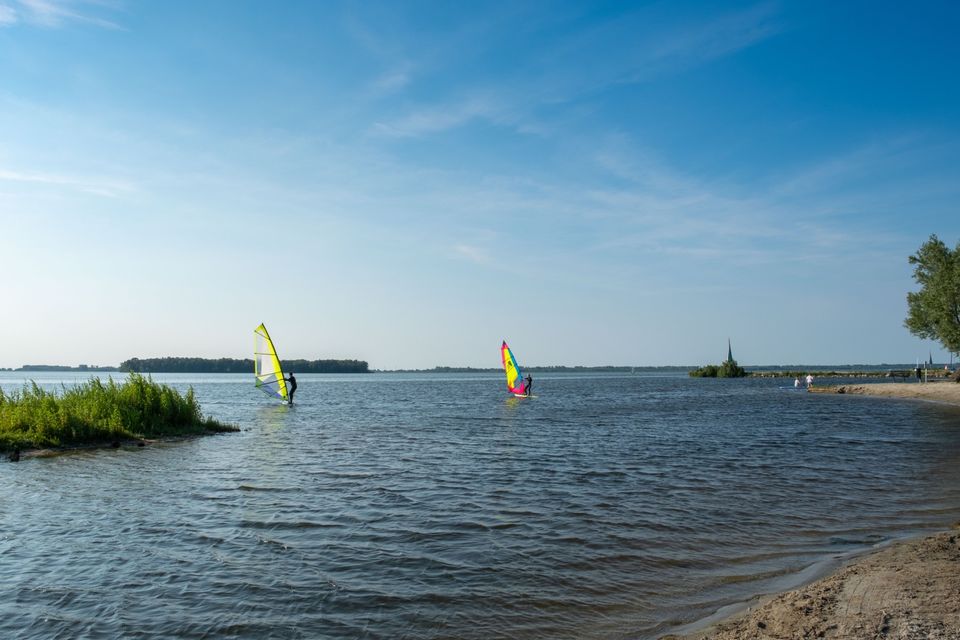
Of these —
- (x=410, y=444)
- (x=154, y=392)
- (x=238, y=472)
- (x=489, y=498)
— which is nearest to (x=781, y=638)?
(x=489, y=498)

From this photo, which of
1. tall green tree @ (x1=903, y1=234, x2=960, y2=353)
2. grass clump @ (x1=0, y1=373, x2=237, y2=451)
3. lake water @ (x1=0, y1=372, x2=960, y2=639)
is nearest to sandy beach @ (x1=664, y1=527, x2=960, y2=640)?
lake water @ (x1=0, y1=372, x2=960, y2=639)

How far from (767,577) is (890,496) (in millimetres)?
7853

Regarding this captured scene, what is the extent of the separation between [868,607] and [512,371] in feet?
179

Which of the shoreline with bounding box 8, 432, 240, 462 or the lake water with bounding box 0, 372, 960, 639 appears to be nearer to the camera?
the lake water with bounding box 0, 372, 960, 639

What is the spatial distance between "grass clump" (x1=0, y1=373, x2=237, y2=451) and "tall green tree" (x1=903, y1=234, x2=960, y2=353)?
2425 inches

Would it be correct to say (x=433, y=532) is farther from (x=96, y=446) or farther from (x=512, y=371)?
(x=512, y=371)

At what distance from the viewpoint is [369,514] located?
42.3ft

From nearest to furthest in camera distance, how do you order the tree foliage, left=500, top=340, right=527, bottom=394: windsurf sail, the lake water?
the lake water
left=500, top=340, right=527, bottom=394: windsurf sail
the tree foliage

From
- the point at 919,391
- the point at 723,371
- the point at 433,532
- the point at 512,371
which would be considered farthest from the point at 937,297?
the point at 723,371

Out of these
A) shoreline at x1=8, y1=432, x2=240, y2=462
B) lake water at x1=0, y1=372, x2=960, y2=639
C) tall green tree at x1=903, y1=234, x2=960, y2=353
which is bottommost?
lake water at x1=0, y1=372, x2=960, y2=639

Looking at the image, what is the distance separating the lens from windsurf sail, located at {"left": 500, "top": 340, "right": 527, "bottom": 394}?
58.0 meters

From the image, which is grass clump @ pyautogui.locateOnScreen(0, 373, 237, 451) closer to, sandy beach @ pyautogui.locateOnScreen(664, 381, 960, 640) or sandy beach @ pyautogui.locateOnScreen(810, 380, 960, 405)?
Result: sandy beach @ pyautogui.locateOnScreen(664, 381, 960, 640)

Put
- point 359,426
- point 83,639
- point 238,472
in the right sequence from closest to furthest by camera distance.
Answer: point 83,639 < point 238,472 < point 359,426

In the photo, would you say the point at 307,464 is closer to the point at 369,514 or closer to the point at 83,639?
the point at 369,514
